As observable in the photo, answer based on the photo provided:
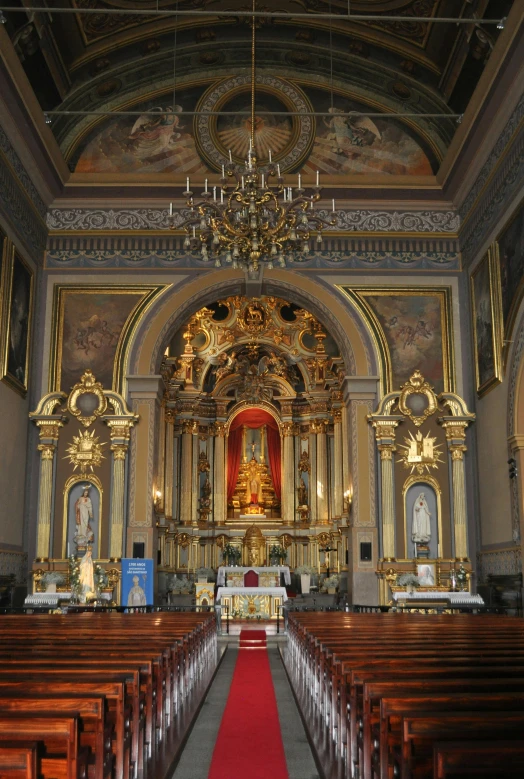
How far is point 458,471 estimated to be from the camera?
52.7ft

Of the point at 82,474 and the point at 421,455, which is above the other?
the point at 421,455

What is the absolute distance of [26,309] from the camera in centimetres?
1577

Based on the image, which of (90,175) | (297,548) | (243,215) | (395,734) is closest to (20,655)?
(395,734)

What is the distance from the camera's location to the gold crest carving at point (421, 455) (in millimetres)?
16250

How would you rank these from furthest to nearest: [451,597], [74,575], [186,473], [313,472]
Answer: [313,472]
[186,473]
[451,597]
[74,575]

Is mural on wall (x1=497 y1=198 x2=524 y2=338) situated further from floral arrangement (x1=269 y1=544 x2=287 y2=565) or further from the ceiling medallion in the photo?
floral arrangement (x1=269 y1=544 x2=287 y2=565)

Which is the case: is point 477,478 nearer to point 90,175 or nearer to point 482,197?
point 482,197

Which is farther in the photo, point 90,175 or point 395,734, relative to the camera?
point 90,175

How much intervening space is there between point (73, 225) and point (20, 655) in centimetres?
1322

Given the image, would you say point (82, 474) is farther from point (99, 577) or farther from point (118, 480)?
point (99, 577)

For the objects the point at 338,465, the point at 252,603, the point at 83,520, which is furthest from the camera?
the point at 338,465

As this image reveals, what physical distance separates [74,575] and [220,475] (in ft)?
31.5

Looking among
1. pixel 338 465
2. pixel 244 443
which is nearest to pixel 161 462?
pixel 338 465

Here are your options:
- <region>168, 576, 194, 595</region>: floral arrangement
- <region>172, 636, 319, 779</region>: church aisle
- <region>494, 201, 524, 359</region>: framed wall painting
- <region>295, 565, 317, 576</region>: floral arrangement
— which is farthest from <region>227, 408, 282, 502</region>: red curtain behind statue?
<region>172, 636, 319, 779</region>: church aisle
